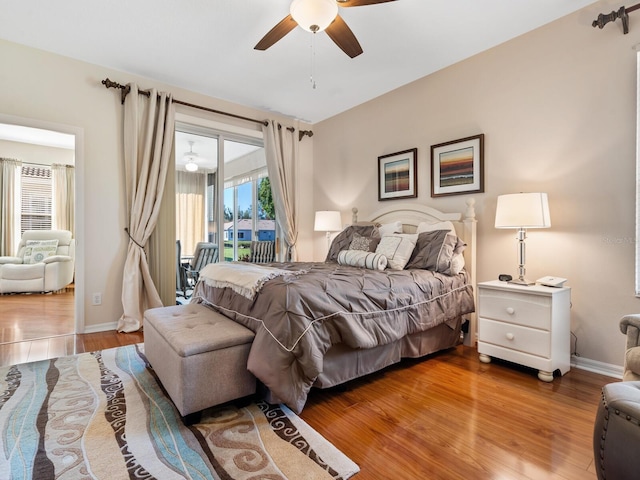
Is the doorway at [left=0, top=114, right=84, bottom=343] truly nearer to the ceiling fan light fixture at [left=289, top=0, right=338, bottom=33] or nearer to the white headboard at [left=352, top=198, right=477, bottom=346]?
the ceiling fan light fixture at [left=289, top=0, right=338, bottom=33]

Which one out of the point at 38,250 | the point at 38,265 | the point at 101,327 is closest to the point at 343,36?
the point at 101,327

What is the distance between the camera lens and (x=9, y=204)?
5910mm

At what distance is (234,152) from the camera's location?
4.71 meters

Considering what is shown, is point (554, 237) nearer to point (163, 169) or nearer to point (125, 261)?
point (163, 169)

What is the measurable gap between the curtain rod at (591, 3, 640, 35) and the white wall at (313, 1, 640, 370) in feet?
0.19

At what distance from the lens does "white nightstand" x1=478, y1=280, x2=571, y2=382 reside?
86.8 inches

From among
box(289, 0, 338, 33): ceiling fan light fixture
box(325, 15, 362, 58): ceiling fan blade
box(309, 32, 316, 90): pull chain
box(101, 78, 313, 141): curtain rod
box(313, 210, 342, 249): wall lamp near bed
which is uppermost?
box(309, 32, 316, 90): pull chain

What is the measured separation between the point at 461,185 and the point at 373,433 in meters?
2.48

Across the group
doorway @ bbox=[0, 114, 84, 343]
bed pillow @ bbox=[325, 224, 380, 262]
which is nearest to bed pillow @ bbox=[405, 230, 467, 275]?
bed pillow @ bbox=[325, 224, 380, 262]

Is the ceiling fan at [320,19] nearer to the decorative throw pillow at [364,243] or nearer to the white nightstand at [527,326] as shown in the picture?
the decorative throw pillow at [364,243]

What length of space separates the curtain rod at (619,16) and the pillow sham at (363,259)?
2.31 metres

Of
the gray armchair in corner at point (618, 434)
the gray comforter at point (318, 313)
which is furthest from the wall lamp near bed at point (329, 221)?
the gray armchair in corner at point (618, 434)

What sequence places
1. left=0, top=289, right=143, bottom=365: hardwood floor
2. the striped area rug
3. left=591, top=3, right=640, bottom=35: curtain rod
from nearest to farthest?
the striped area rug, left=591, top=3, right=640, bottom=35: curtain rod, left=0, top=289, right=143, bottom=365: hardwood floor

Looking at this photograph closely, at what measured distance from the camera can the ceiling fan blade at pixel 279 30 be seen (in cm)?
223
